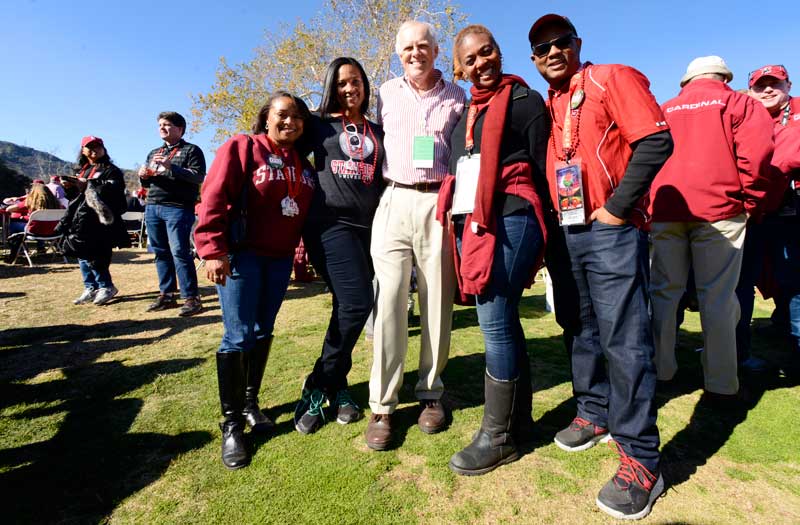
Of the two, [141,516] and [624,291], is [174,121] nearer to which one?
[141,516]

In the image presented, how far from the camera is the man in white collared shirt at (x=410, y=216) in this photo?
2217 millimetres

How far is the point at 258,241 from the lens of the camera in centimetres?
220

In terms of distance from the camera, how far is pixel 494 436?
204 cm

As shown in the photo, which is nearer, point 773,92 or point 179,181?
point 773,92

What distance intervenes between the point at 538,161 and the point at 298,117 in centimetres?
130

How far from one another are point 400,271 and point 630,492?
4.71 feet

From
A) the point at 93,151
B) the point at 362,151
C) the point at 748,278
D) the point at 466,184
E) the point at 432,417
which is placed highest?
the point at 93,151

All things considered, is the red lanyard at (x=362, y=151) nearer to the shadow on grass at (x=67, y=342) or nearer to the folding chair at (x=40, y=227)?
the shadow on grass at (x=67, y=342)

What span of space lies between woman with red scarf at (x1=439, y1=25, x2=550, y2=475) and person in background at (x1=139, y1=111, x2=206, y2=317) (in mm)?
3883

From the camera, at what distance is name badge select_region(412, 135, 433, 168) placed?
2.19 meters

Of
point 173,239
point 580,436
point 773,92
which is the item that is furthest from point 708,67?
point 173,239

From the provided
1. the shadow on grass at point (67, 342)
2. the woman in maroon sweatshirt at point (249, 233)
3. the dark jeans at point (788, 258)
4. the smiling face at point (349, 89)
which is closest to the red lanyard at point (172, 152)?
the shadow on grass at point (67, 342)

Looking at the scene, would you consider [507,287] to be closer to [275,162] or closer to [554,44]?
[554,44]

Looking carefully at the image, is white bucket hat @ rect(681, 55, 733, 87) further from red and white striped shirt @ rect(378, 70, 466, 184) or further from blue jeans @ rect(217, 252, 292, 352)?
blue jeans @ rect(217, 252, 292, 352)
